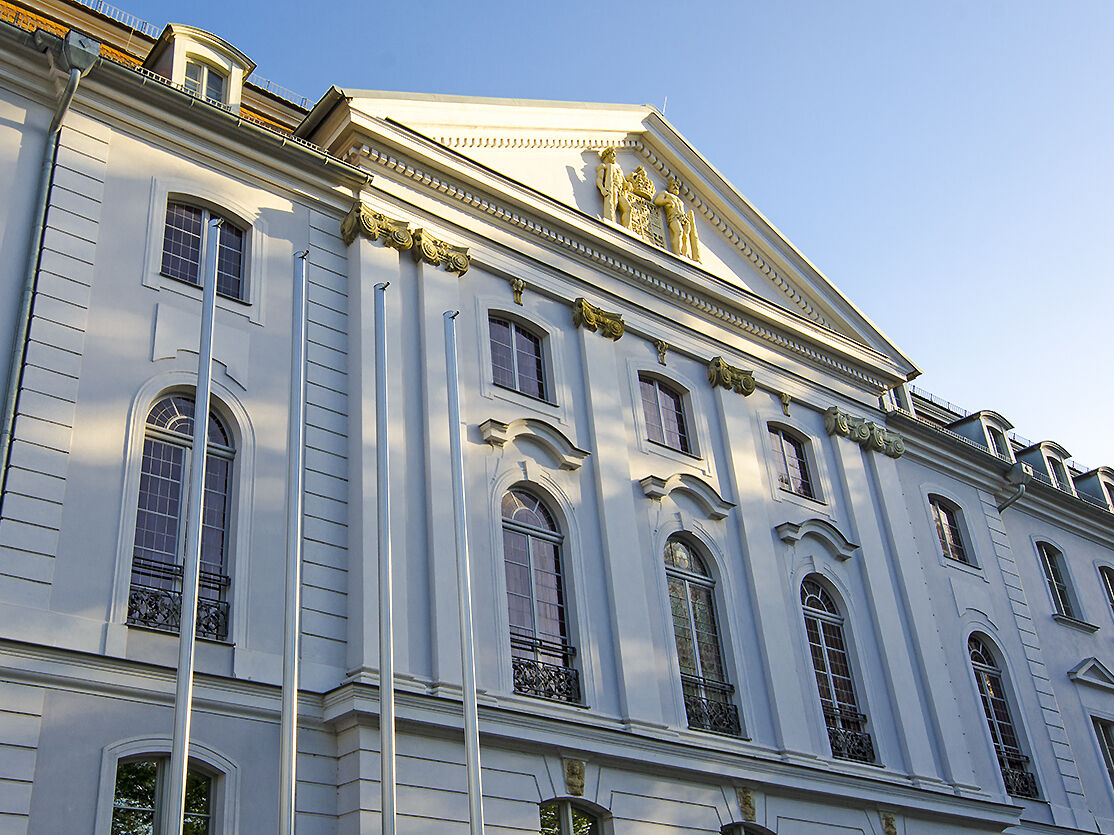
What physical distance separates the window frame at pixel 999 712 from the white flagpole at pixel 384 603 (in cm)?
1458

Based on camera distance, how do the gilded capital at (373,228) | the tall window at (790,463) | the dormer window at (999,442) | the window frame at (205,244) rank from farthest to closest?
the dormer window at (999,442)
the tall window at (790,463)
the gilded capital at (373,228)
the window frame at (205,244)

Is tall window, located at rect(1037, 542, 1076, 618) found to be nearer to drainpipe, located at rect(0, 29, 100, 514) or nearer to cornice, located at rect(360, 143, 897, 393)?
cornice, located at rect(360, 143, 897, 393)

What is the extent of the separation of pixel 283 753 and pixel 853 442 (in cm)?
1634

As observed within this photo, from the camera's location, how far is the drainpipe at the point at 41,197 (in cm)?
1378

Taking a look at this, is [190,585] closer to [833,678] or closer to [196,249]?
[196,249]

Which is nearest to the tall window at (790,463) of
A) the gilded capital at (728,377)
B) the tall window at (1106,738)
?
the gilded capital at (728,377)

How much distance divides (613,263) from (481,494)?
6.54m

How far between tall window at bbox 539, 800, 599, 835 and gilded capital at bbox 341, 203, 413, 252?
8.58 metres

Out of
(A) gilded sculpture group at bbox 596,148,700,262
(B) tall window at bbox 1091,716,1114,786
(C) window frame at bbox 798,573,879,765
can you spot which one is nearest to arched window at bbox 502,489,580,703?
(C) window frame at bbox 798,573,879,765

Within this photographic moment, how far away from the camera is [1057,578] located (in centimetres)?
3028

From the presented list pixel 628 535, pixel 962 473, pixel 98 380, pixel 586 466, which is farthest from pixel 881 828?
pixel 98 380

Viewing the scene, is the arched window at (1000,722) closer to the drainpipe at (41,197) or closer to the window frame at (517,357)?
the window frame at (517,357)

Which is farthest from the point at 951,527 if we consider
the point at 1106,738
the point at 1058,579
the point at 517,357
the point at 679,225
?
the point at 517,357

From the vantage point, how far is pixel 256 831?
13.6 m
